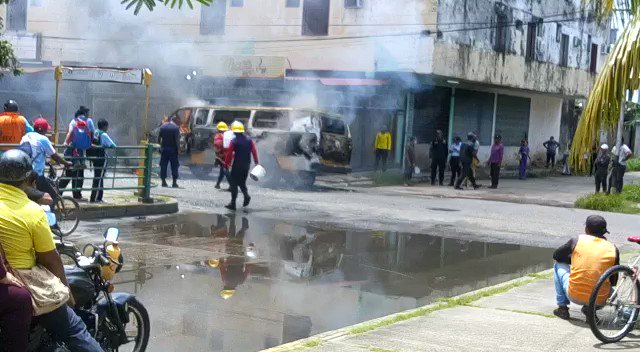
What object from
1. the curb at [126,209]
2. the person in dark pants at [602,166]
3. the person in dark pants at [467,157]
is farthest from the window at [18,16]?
the person in dark pants at [602,166]

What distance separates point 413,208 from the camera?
18891mm

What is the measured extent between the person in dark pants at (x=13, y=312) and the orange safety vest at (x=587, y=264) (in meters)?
5.00

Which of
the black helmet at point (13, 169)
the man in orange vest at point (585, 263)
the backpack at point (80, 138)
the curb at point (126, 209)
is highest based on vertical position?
the black helmet at point (13, 169)

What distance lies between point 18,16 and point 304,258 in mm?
25773

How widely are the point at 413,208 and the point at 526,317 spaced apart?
1059 centimetres

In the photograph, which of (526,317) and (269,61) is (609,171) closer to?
(269,61)

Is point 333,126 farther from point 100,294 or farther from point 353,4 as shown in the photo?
point 100,294

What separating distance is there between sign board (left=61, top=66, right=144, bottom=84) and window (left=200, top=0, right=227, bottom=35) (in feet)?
44.7

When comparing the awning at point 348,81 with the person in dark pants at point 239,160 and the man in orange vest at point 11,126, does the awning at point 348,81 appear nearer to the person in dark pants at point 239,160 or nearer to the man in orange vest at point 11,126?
the person in dark pants at point 239,160

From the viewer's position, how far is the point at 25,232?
4.33m

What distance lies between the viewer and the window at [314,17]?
1185 inches

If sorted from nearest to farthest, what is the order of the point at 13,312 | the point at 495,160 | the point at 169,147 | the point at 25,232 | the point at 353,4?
the point at 13,312
the point at 25,232
the point at 169,147
the point at 495,160
the point at 353,4

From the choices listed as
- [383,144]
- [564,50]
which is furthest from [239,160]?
[564,50]

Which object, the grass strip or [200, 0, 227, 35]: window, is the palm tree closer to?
the grass strip
